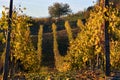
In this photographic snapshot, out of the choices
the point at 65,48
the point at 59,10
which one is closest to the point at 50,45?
the point at 65,48

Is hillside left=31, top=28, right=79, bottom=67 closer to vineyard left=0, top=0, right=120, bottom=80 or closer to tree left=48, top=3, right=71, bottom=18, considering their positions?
vineyard left=0, top=0, right=120, bottom=80

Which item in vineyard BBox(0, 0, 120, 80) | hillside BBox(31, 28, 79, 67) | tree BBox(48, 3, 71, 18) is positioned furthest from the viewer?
tree BBox(48, 3, 71, 18)

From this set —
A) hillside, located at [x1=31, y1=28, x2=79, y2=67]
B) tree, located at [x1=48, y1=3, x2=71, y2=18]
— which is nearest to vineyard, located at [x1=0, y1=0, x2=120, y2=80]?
hillside, located at [x1=31, y1=28, x2=79, y2=67]

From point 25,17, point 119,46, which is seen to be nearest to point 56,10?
point 119,46

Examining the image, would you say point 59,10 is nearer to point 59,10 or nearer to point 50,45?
point 59,10

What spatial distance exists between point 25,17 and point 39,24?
5658cm

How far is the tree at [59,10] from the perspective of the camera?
3948 inches

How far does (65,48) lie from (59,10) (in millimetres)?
35756

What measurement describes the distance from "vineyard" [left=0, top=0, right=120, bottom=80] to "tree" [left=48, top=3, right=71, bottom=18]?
20.7m

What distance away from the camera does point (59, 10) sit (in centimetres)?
10150

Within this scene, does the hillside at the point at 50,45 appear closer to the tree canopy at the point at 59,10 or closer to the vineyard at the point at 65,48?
the vineyard at the point at 65,48

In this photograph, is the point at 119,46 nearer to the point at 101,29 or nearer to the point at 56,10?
the point at 101,29

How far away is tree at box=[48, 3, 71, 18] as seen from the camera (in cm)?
10028

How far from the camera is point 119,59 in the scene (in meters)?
41.5
